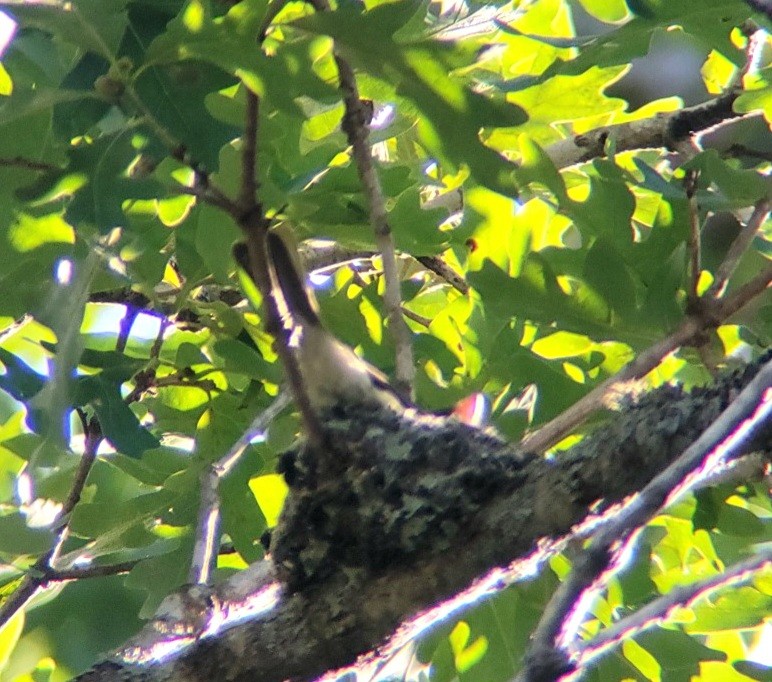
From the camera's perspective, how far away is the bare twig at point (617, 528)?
113cm

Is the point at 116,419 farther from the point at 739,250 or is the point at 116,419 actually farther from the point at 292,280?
the point at 739,250

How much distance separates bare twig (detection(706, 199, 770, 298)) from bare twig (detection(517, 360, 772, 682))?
860mm

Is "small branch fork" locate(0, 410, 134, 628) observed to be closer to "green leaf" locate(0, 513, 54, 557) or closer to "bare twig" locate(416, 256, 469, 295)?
"green leaf" locate(0, 513, 54, 557)

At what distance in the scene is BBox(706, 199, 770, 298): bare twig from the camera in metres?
2.16

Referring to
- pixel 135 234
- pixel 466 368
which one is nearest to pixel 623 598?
pixel 466 368

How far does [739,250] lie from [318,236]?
0.84 meters

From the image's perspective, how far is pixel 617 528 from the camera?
1185mm

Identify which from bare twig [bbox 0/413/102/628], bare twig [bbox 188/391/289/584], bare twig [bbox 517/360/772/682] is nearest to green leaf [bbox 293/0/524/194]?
bare twig [bbox 188/391/289/584]

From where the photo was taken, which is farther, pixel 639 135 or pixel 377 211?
pixel 639 135

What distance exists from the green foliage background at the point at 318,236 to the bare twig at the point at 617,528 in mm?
765

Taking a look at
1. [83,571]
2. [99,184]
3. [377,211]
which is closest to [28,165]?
[99,184]

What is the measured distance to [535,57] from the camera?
2.76m

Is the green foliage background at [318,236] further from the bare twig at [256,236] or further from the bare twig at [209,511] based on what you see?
the bare twig at [209,511]

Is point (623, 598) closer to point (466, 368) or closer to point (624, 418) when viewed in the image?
point (466, 368)
